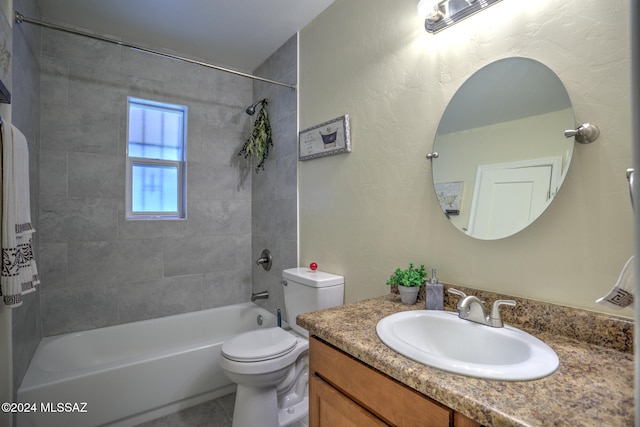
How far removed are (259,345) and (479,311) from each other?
1.28m

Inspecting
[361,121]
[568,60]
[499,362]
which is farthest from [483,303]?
[361,121]

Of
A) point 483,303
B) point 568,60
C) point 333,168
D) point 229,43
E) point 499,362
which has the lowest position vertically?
point 499,362

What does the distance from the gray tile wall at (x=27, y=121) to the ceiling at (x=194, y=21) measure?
1.00 ft

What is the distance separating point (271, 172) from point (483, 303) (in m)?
1.98

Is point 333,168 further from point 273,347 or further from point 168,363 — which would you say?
point 168,363

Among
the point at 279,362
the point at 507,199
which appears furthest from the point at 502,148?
the point at 279,362

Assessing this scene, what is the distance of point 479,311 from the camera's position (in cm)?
105

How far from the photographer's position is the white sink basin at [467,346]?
0.72m

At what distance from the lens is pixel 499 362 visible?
937 mm

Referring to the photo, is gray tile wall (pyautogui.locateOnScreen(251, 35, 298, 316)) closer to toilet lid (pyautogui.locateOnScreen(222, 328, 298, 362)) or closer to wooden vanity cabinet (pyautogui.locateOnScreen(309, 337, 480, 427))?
toilet lid (pyautogui.locateOnScreen(222, 328, 298, 362))

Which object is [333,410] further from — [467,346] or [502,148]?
[502,148]

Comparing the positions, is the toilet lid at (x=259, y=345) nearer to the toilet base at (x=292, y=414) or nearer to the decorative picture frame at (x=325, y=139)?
the toilet base at (x=292, y=414)

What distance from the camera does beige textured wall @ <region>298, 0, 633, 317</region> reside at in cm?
90

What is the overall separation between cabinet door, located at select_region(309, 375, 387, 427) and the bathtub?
1.28 metres
